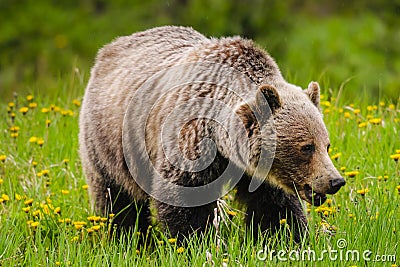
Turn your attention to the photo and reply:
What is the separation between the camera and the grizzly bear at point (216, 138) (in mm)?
4551

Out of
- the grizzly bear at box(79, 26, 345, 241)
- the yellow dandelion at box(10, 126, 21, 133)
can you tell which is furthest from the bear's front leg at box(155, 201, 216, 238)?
the yellow dandelion at box(10, 126, 21, 133)

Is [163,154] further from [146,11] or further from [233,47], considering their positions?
[146,11]

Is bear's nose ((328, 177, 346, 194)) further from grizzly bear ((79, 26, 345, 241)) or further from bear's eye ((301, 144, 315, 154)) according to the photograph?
bear's eye ((301, 144, 315, 154))

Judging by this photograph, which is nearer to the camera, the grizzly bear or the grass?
the grass

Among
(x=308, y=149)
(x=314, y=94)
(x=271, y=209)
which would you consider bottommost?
(x=271, y=209)

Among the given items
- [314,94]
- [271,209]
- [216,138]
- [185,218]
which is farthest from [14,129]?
[314,94]

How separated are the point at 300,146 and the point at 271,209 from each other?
0.64 metres

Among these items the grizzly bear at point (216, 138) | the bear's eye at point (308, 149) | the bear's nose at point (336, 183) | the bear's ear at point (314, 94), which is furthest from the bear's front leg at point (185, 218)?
the bear's ear at point (314, 94)

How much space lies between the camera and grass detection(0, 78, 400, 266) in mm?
4320

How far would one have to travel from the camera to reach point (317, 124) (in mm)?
4543
